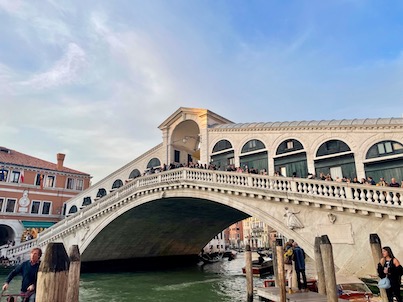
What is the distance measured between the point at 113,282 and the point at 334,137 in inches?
534

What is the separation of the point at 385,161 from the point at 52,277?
13.4 metres

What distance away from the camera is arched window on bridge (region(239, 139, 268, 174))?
54.5 ft

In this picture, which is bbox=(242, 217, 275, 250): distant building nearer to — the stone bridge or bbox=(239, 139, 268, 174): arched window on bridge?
the stone bridge

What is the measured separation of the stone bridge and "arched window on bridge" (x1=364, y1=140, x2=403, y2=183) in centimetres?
303

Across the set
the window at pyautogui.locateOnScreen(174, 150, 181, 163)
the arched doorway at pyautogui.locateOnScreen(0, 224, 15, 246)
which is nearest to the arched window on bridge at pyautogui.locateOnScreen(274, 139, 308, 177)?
the window at pyautogui.locateOnScreen(174, 150, 181, 163)

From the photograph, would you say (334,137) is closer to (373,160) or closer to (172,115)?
(373,160)

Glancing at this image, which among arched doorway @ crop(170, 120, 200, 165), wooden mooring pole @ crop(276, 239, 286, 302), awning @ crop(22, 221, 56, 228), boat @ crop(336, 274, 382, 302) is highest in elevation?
arched doorway @ crop(170, 120, 200, 165)

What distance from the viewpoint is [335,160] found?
46.3 ft

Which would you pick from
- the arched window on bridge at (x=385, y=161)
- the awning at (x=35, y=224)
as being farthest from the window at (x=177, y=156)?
the arched window on bridge at (x=385, y=161)

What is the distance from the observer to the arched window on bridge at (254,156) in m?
16.6

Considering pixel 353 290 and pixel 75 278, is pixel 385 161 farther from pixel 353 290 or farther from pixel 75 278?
pixel 75 278

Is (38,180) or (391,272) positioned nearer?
(391,272)

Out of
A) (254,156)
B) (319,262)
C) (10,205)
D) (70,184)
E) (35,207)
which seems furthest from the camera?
(70,184)

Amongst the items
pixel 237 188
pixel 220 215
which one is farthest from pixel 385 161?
pixel 220 215
